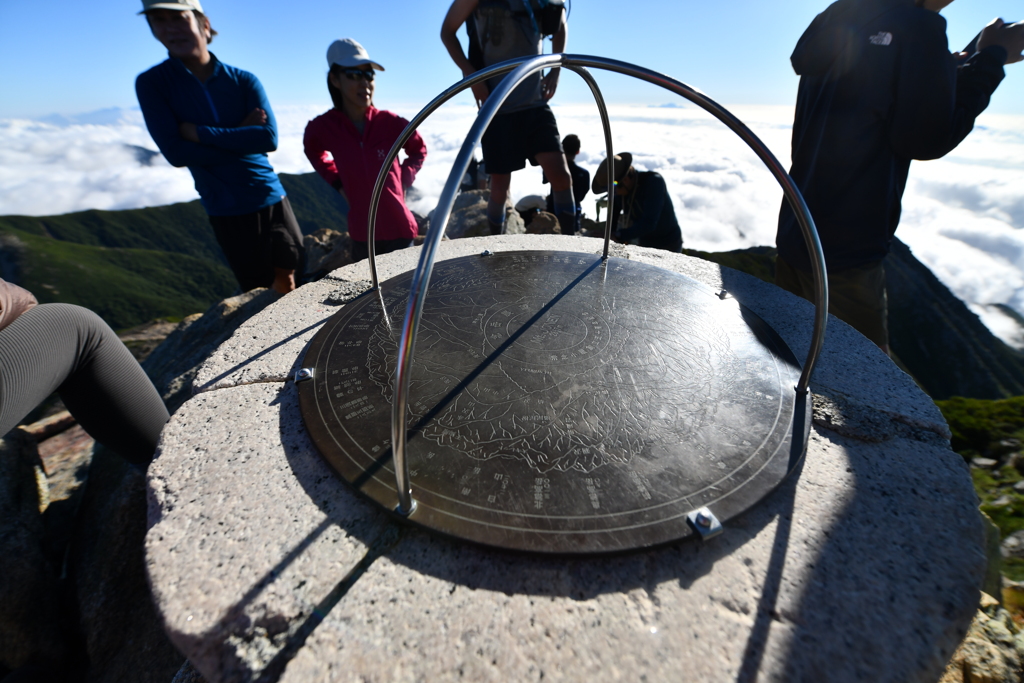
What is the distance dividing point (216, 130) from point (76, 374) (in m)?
2.23

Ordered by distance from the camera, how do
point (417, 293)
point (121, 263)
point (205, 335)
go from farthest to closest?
point (121, 263)
point (205, 335)
point (417, 293)

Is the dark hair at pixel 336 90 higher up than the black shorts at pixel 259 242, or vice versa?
the dark hair at pixel 336 90

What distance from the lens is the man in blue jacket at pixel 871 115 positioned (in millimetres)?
2457

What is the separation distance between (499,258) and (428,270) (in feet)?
6.85

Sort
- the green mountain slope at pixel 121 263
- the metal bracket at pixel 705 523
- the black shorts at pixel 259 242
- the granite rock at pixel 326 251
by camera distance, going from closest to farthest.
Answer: the metal bracket at pixel 705 523, the black shorts at pixel 259 242, the granite rock at pixel 326 251, the green mountain slope at pixel 121 263

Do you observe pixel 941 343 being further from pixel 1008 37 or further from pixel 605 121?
pixel 605 121

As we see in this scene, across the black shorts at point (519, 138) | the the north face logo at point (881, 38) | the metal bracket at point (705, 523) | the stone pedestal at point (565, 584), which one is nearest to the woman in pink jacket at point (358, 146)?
the black shorts at point (519, 138)

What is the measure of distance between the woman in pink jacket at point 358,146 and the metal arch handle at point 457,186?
1832 mm

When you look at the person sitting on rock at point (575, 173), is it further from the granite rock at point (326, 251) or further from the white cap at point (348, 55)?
the white cap at point (348, 55)

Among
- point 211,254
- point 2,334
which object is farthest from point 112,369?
point 211,254

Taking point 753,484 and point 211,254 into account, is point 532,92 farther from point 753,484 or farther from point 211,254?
point 211,254

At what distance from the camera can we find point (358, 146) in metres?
4.05

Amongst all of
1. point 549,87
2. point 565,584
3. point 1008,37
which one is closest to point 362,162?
point 549,87

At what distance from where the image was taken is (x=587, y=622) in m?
1.29
